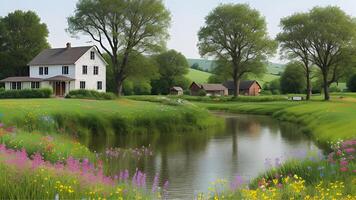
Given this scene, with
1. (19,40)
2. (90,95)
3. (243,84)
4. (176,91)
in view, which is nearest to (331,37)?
(90,95)

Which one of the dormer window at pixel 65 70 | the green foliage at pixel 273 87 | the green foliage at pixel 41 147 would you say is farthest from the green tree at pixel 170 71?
the green foliage at pixel 41 147

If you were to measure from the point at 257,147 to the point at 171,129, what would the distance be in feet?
35.4

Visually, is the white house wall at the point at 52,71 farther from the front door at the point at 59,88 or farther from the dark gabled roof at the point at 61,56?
the front door at the point at 59,88

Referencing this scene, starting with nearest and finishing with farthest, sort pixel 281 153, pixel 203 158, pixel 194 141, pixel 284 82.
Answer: pixel 203 158, pixel 281 153, pixel 194 141, pixel 284 82

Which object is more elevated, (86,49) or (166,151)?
(86,49)

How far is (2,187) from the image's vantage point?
10055mm

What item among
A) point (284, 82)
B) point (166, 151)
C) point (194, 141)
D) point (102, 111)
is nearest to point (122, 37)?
point (102, 111)

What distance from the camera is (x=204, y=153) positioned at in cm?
2742

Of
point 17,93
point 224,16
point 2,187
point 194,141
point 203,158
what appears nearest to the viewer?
point 2,187

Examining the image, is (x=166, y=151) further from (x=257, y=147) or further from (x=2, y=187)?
(x=2, y=187)

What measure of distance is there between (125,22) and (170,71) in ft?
202

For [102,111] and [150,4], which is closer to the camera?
[102,111]

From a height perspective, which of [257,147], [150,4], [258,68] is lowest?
[257,147]

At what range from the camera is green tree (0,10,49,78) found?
96.1m
